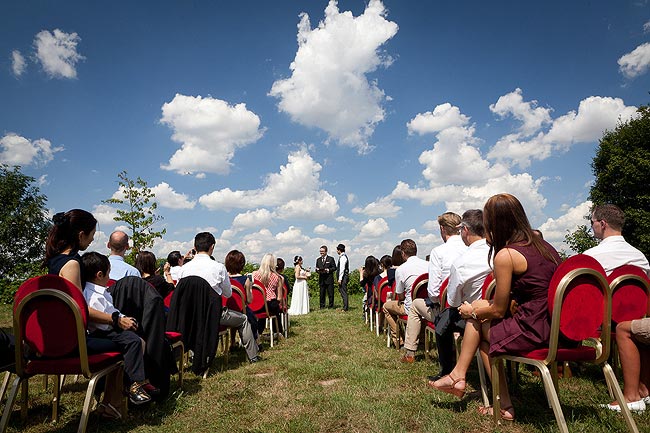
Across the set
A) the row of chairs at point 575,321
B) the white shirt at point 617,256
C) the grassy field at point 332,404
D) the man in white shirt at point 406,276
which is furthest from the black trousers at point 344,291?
the row of chairs at point 575,321

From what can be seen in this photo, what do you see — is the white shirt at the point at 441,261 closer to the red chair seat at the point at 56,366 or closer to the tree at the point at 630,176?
the red chair seat at the point at 56,366

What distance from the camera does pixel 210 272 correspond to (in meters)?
5.40

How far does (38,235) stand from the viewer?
41.0 m

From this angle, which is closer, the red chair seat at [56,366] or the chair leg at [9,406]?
the chair leg at [9,406]

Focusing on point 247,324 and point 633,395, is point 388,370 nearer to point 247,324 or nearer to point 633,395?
point 247,324

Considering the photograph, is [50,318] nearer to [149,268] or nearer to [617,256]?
[149,268]

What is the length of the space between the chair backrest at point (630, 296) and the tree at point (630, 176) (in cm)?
2585

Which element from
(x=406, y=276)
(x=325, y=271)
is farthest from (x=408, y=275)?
(x=325, y=271)

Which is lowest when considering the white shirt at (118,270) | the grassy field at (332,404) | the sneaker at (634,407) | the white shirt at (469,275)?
the grassy field at (332,404)

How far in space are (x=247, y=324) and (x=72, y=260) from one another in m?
3.06

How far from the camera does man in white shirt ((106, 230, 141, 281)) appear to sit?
5.12 m

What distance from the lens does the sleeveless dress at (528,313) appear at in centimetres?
276

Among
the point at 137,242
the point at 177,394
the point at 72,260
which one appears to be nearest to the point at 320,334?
the point at 177,394

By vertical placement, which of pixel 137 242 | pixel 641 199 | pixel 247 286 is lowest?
pixel 247 286
